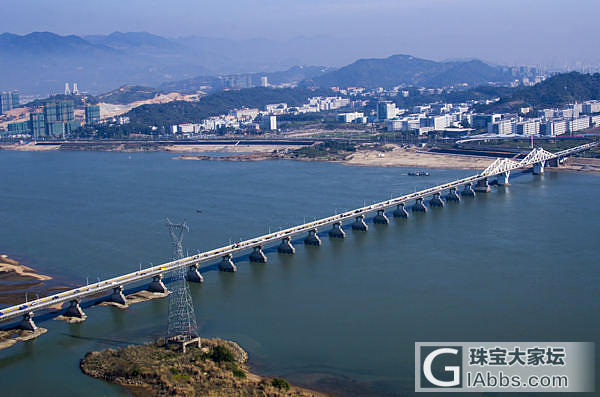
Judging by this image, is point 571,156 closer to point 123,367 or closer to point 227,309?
point 227,309

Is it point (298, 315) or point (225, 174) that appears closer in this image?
point (298, 315)

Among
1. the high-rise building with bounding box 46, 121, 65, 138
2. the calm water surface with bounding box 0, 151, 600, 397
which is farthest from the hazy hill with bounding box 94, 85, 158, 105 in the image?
the calm water surface with bounding box 0, 151, 600, 397

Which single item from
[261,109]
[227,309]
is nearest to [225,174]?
[227,309]

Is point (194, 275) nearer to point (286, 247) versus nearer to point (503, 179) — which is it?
point (286, 247)

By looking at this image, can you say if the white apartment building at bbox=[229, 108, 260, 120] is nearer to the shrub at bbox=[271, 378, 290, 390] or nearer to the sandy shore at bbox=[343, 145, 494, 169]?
the sandy shore at bbox=[343, 145, 494, 169]

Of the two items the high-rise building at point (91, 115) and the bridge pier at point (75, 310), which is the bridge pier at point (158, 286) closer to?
the bridge pier at point (75, 310)

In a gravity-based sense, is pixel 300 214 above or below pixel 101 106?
below

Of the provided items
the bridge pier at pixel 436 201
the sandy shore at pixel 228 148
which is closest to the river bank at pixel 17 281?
the bridge pier at pixel 436 201
